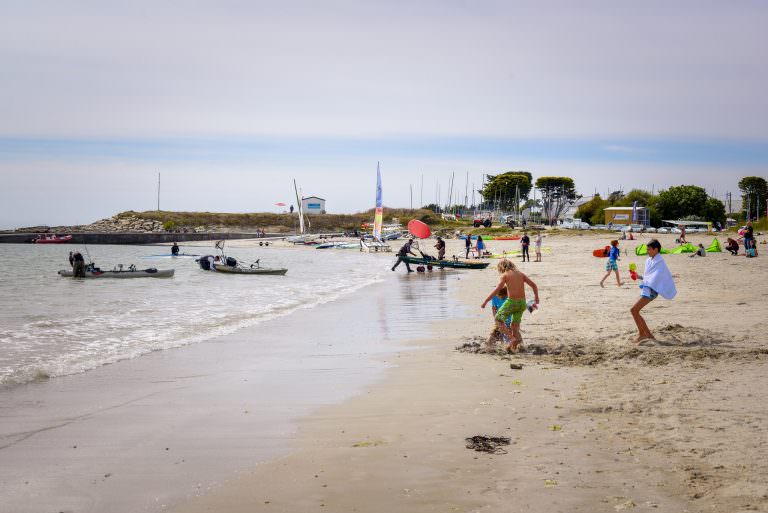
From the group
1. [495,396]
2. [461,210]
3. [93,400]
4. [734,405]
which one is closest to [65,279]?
[93,400]

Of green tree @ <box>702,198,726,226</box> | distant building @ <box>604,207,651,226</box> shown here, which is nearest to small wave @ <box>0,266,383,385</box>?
distant building @ <box>604,207,651,226</box>

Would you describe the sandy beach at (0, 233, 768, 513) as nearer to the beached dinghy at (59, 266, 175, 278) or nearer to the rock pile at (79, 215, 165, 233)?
the beached dinghy at (59, 266, 175, 278)

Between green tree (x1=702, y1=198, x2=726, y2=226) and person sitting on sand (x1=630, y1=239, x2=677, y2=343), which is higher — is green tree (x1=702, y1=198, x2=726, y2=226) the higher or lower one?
the higher one

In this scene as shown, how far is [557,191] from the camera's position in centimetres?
14075

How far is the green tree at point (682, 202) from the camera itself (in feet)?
322

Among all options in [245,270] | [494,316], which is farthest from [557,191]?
[494,316]

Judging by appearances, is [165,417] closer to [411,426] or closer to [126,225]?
[411,426]

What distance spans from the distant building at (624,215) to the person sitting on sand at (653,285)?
279 ft

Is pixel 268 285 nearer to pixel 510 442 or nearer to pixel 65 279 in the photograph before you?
pixel 65 279

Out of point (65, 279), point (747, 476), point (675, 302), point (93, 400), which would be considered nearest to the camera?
point (747, 476)

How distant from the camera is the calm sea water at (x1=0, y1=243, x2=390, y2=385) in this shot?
12.3m

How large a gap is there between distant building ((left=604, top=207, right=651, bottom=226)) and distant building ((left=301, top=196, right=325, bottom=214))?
6796 cm

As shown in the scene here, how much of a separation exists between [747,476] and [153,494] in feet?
15.2

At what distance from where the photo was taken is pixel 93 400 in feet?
27.5
